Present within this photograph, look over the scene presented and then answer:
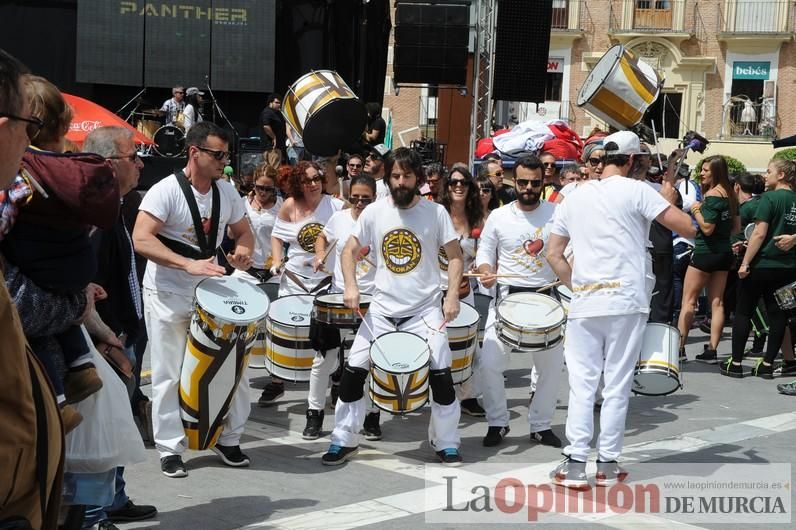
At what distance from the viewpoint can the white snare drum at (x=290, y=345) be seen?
7668 millimetres

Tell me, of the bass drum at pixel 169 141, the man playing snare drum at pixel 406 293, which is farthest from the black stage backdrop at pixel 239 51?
the man playing snare drum at pixel 406 293

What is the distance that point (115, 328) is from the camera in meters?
5.35

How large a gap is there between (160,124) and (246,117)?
2.30 meters

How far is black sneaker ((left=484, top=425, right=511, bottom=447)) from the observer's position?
727 centimetres

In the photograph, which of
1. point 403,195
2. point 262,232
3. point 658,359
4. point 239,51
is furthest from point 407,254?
point 239,51

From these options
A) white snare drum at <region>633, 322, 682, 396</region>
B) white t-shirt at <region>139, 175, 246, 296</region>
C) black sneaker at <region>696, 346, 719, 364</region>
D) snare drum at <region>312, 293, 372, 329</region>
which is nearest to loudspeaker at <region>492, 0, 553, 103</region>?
black sneaker at <region>696, 346, 719, 364</region>

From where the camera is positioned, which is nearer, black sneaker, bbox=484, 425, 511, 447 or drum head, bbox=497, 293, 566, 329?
drum head, bbox=497, 293, 566, 329

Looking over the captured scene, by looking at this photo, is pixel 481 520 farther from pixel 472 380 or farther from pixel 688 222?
pixel 472 380

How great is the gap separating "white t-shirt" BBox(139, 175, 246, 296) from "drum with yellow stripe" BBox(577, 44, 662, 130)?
3851 mm

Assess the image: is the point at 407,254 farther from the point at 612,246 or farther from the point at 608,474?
the point at 608,474

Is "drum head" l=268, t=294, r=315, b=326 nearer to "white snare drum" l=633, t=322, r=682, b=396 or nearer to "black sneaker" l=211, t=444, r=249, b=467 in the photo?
"black sneaker" l=211, t=444, r=249, b=467

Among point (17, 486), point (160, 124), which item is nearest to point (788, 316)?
point (17, 486)

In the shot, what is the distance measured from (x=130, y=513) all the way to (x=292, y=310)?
266 centimetres

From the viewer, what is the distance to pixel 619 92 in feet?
29.8
